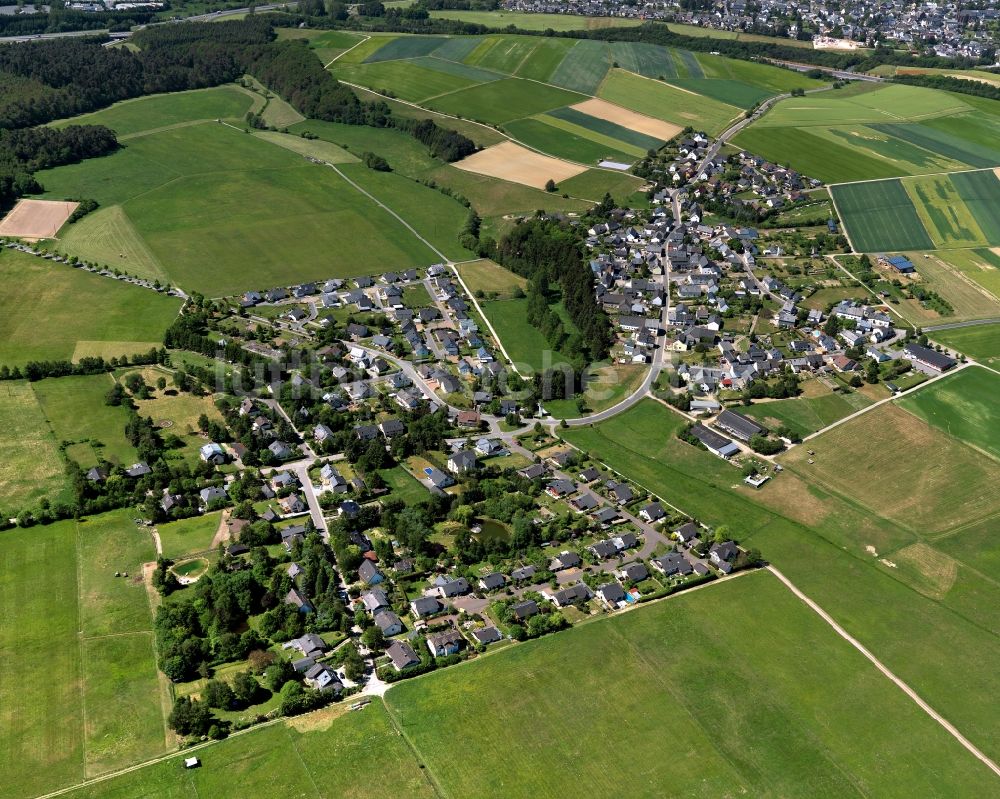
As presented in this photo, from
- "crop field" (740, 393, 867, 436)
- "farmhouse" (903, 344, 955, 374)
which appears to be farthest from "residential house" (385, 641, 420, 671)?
"farmhouse" (903, 344, 955, 374)

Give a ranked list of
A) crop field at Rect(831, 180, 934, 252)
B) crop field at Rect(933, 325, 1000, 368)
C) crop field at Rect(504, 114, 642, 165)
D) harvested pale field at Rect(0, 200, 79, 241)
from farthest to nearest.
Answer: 1. crop field at Rect(504, 114, 642, 165)
2. crop field at Rect(831, 180, 934, 252)
3. harvested pale field at Rect(0, 200, 79, 241)
4. crop field at Rect(933, 325, 1000, 368)

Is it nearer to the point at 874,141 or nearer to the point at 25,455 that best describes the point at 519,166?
the point at 874,141

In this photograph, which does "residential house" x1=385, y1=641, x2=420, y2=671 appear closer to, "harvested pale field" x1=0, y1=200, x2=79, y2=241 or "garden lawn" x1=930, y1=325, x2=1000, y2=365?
"garden lawn" x1=930, y1=325, x2=1000, y2=365

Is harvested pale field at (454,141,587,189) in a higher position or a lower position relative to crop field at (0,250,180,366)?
higher

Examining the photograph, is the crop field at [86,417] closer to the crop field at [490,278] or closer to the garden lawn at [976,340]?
the crop field at [490,278]

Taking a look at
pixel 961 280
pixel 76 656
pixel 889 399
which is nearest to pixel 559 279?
pixel 889 399
